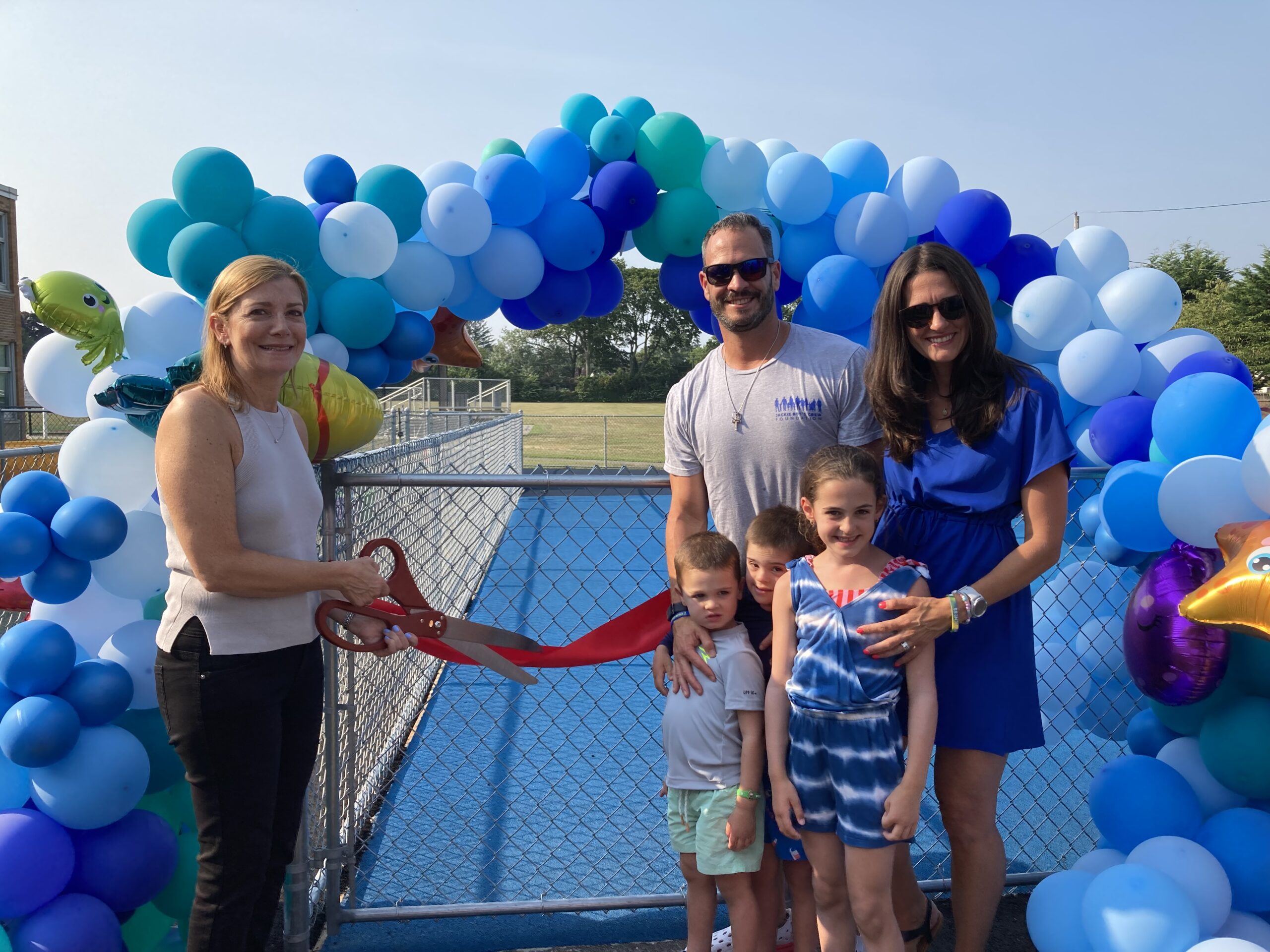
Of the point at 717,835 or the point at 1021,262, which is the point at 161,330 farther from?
the point at 1021,262

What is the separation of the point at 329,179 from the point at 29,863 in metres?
2.34

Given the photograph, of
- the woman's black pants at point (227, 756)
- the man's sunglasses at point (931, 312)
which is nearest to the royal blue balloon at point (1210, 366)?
the man's sunglasses at point (931, 312)

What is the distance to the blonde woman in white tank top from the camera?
1.77m

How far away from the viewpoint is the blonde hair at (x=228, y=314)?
1854mm

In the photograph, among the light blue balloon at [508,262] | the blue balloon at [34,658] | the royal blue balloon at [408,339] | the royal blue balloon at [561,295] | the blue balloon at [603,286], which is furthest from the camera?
the blue balloon at [603,286]

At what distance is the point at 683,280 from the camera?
143 inches

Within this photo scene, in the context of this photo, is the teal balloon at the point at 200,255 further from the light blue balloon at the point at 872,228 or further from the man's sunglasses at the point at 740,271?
the light blue balloon at the point at 872,228

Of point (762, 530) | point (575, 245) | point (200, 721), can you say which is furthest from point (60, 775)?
point (575, 245)

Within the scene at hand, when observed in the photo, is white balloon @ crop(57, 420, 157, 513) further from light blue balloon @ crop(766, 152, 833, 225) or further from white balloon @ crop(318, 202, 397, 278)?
light blue balloon @ crop(766, 152, 833, 225)

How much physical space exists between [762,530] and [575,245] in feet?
5.66

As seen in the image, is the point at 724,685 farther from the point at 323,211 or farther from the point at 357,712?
the point at 323,211

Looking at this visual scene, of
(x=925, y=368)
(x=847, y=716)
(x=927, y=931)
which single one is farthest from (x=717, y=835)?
(x=925, y=368)

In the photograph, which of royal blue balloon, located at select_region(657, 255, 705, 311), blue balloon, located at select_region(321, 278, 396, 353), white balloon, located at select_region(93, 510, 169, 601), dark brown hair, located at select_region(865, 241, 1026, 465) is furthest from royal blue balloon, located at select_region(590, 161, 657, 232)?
white balloon, located at select_region(93, 510, 169, 601)

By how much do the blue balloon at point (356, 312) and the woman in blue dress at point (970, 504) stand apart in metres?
1.75
